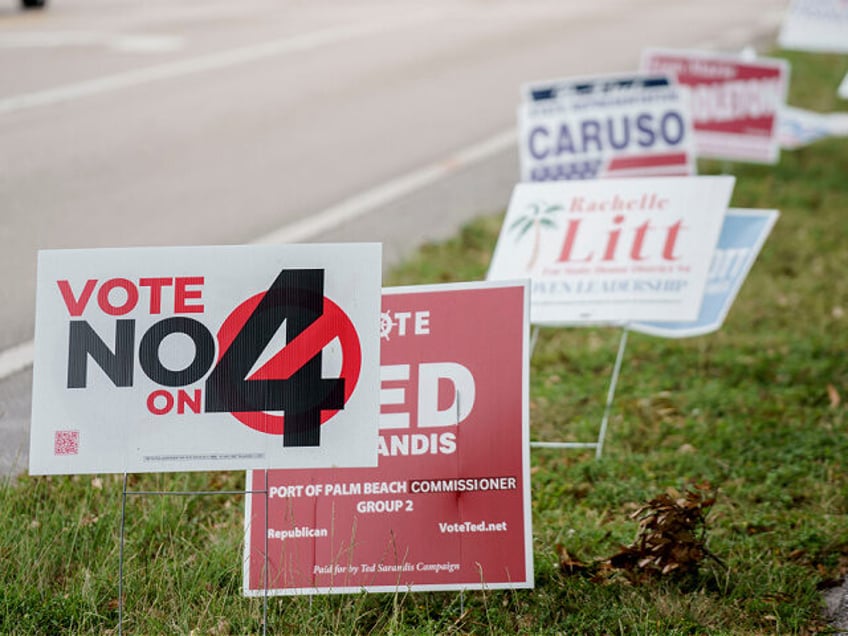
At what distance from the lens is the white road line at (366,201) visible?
627cm

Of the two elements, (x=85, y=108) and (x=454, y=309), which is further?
(x=85, y=108)

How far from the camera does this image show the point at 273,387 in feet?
11.7

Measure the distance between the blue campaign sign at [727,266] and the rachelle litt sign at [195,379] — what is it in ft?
7.32

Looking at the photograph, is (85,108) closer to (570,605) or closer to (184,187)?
(184,187)

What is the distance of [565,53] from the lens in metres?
16.6

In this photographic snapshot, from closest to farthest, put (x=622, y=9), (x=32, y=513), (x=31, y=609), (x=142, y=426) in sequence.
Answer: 1. (x=142, y=426)
2. (x=31, y=609)
3. (x=32, y=513)
4. (x=622, y=9)

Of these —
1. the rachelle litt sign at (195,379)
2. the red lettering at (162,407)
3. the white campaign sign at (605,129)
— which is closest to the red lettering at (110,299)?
the rachelle litt sign at (195,379)

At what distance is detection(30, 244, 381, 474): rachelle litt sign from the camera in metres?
3.55

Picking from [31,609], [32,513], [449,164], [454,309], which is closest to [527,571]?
[454,309]

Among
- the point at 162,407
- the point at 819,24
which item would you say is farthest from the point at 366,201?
the point at 162,407

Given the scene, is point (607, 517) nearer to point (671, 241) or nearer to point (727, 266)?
point (671, 241)

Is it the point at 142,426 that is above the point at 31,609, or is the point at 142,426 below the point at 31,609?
above

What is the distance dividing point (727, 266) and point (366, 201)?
4.45m

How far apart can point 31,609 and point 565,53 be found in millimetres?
13847
